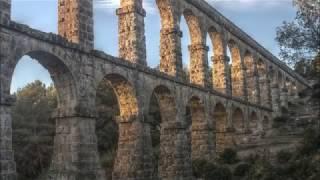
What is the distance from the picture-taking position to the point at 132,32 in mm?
21438

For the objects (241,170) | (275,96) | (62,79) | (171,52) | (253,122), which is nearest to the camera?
(62,79)

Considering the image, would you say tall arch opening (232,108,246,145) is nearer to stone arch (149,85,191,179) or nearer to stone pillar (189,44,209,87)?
stone pillar (189,44,209,87)

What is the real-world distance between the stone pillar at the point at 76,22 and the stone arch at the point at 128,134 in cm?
215

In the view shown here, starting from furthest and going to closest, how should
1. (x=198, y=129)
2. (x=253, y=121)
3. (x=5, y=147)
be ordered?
(x=253, y=121)
(x=198, y=129)
(x=5, y=147)

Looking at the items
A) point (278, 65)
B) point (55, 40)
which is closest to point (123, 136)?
point (55, 40)

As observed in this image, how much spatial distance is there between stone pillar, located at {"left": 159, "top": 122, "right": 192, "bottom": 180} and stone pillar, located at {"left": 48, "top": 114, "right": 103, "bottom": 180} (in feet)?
21.4

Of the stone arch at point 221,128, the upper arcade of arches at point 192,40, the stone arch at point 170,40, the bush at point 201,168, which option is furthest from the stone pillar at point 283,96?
the stone arch at point 170,40

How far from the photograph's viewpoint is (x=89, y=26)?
721 inches

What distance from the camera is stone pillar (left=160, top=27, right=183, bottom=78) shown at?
81.1 feet

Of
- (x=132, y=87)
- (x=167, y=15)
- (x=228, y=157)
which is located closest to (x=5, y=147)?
(x=132, y=87)

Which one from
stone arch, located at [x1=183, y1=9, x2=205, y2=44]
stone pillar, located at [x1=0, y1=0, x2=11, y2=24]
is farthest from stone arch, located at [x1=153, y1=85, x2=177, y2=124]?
stone pillar, located at [x1=0, y1=0, x2=11, y2=24]

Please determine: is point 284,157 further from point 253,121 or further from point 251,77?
point 251,77

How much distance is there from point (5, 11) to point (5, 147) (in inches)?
156

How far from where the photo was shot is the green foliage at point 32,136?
38.0 meters
